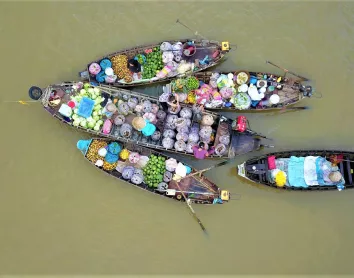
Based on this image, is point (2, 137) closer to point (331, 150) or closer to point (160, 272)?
point (160, 272)

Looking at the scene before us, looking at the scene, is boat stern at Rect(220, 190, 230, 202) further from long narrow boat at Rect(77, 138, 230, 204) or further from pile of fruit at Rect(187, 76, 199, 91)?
pile of fruit at Rect(187, 76, 199, 91)

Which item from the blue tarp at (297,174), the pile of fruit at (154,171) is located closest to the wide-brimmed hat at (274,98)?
the blue tarp at (297,174)

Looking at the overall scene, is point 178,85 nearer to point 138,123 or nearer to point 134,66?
point 134,66

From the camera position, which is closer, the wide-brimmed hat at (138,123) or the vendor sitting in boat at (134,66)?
the wide-brimmed hat at (138,123)

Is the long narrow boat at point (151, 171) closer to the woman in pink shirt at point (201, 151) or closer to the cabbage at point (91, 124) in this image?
the cabbage at point (91, 124)

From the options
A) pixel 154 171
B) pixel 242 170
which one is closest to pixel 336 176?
pixel 242 170

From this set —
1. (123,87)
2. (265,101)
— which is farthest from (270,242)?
(123,87)
